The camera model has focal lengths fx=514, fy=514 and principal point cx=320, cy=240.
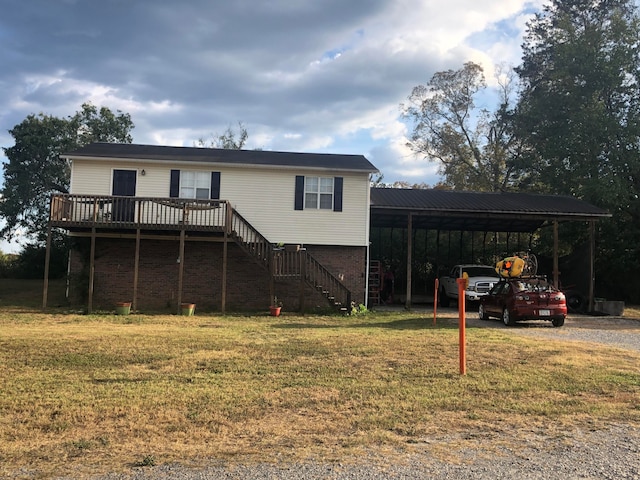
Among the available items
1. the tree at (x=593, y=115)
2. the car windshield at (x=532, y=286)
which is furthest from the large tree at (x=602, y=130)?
the car windshield at (x=532, y=286)

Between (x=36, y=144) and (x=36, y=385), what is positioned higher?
(x=36, y=144)

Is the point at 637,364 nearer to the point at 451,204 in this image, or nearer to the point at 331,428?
the point at 331,428

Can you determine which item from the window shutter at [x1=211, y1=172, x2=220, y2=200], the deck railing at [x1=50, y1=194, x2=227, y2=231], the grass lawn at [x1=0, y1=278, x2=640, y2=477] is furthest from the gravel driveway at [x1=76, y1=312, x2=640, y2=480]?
the window shutter at [x1=211, y1=172, x2=220, y2=200]

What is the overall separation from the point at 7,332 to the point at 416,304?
616 inches

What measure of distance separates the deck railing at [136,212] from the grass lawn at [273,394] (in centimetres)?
617

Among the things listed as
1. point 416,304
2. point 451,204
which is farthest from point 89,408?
point 416,304

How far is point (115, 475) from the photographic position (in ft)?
13.0

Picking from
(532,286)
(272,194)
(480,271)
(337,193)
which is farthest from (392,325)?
(480,271)

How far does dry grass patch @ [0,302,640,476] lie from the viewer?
15.5ft

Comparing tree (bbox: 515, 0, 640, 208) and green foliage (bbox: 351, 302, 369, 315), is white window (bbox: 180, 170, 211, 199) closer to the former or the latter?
green foliage (bbox: 351, 302, 369, 315)

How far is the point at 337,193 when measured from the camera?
63.4ft

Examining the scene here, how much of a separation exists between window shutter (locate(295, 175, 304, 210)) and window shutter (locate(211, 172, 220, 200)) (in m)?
2.92

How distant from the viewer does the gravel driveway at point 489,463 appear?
159 inches

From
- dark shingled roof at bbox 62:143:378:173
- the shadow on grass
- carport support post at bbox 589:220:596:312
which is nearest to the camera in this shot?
the shadow on grass
